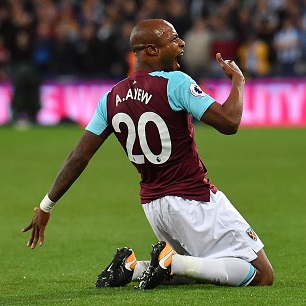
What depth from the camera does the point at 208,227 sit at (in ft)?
19.5

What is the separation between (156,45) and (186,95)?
405 mm

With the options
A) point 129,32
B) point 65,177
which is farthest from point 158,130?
point 129,32

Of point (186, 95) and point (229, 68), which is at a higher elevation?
point (229, 68)

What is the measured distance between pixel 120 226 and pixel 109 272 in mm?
3364

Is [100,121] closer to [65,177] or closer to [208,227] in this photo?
[65,177]

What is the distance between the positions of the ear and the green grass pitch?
146 centimetres

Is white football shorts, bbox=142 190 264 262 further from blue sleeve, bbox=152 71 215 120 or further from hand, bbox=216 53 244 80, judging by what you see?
hand, bbox=216 53 244 80

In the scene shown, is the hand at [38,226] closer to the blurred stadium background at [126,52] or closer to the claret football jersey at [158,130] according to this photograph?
the claret football jersey at [158,130]

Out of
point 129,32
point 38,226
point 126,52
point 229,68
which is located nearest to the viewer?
point 229,68

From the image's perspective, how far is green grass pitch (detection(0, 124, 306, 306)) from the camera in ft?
19.1

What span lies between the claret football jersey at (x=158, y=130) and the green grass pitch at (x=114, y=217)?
65 centimetres

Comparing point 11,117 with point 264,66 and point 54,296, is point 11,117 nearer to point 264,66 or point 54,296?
point 264,66

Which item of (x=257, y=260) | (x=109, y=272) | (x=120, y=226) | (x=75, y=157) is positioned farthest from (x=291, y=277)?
(x=120, y=226)

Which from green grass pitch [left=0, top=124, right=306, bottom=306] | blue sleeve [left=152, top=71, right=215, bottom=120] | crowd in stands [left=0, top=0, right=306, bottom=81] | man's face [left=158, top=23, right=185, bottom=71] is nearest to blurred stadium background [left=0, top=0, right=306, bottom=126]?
crowd in stands [left=0, top=0, right=306, bottom=81]
